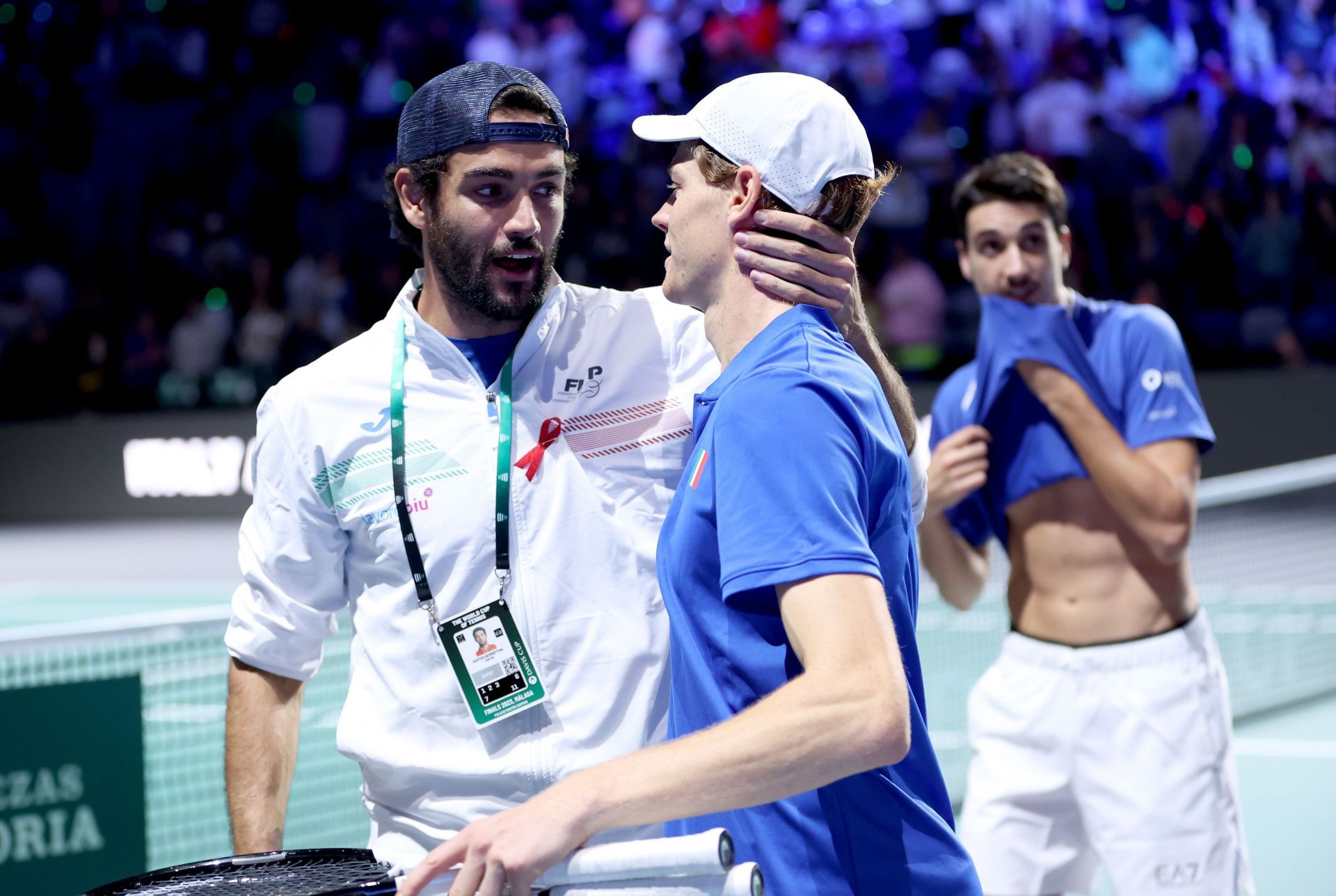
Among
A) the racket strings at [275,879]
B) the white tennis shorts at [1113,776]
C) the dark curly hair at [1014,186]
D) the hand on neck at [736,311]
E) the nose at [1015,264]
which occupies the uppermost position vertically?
the dark curly hair at [1014,186]

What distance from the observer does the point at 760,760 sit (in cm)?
165

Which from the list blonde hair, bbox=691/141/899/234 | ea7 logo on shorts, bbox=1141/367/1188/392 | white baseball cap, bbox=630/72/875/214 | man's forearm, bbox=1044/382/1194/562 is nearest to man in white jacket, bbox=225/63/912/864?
blonde hair, bbox=691/141/899/234

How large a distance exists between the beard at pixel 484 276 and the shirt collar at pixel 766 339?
87cm

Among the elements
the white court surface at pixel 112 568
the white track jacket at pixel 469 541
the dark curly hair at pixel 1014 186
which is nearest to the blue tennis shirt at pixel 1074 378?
the dark curly hair at pixel 1014 186

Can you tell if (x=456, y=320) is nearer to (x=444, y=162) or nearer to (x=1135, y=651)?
(x=444, y=162)

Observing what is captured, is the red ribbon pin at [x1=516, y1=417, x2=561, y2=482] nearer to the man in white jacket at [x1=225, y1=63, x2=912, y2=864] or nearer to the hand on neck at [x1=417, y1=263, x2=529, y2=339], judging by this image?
the man in white jacket at [x1=225, y1=63, x2=912, y2=864]

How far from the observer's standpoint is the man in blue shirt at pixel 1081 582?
395cm

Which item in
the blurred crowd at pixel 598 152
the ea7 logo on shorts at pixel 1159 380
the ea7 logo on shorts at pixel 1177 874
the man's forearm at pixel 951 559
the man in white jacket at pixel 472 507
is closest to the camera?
the man in white jacket at pixel 472 507

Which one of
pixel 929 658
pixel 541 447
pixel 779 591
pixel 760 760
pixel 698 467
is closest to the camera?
pixel 760 760

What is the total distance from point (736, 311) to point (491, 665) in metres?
0.89

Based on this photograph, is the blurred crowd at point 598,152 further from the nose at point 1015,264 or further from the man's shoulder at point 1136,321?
the nose at point 1015,264

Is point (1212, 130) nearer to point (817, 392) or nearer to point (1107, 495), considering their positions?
point (1107, 495)

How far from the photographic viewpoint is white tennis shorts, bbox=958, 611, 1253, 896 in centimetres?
390

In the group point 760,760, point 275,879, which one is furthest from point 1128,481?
point 275,879
